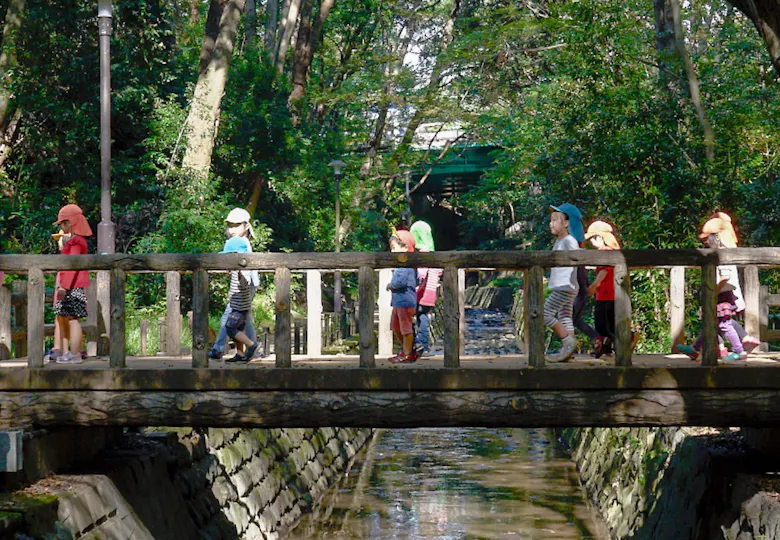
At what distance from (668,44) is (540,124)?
4.99 metres

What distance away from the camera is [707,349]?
9.16 metres

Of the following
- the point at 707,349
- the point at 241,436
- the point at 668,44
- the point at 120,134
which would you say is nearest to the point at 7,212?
the point at 120,134

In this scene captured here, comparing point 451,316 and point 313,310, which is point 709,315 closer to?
point 451,316

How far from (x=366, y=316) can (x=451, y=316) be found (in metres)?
0.70

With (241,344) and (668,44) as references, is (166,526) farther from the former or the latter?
(668,44)

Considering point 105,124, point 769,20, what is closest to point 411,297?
point 769,20

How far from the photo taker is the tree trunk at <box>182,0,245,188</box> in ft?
73.7

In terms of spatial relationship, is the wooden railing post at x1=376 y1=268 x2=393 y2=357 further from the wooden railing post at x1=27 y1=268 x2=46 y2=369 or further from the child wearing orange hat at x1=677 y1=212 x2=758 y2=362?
the wooden railing post at x1=27 y1=268 x2=46 y2=369

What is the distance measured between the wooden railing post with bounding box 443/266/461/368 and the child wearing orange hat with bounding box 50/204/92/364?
3499 millimetres

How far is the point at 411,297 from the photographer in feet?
34.2

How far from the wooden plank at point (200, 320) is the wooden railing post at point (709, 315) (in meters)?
4.11

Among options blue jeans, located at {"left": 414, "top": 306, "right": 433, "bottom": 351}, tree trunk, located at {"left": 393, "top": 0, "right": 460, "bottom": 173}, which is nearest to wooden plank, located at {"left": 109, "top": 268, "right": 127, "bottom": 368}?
blue jeans, located at {"left": 414, "top": 306, "right": 433, "bottom": 351}

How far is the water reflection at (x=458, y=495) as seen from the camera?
14438 mm

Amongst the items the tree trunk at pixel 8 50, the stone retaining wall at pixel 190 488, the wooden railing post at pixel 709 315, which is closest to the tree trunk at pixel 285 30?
the tree trunk at pixel 8 50
